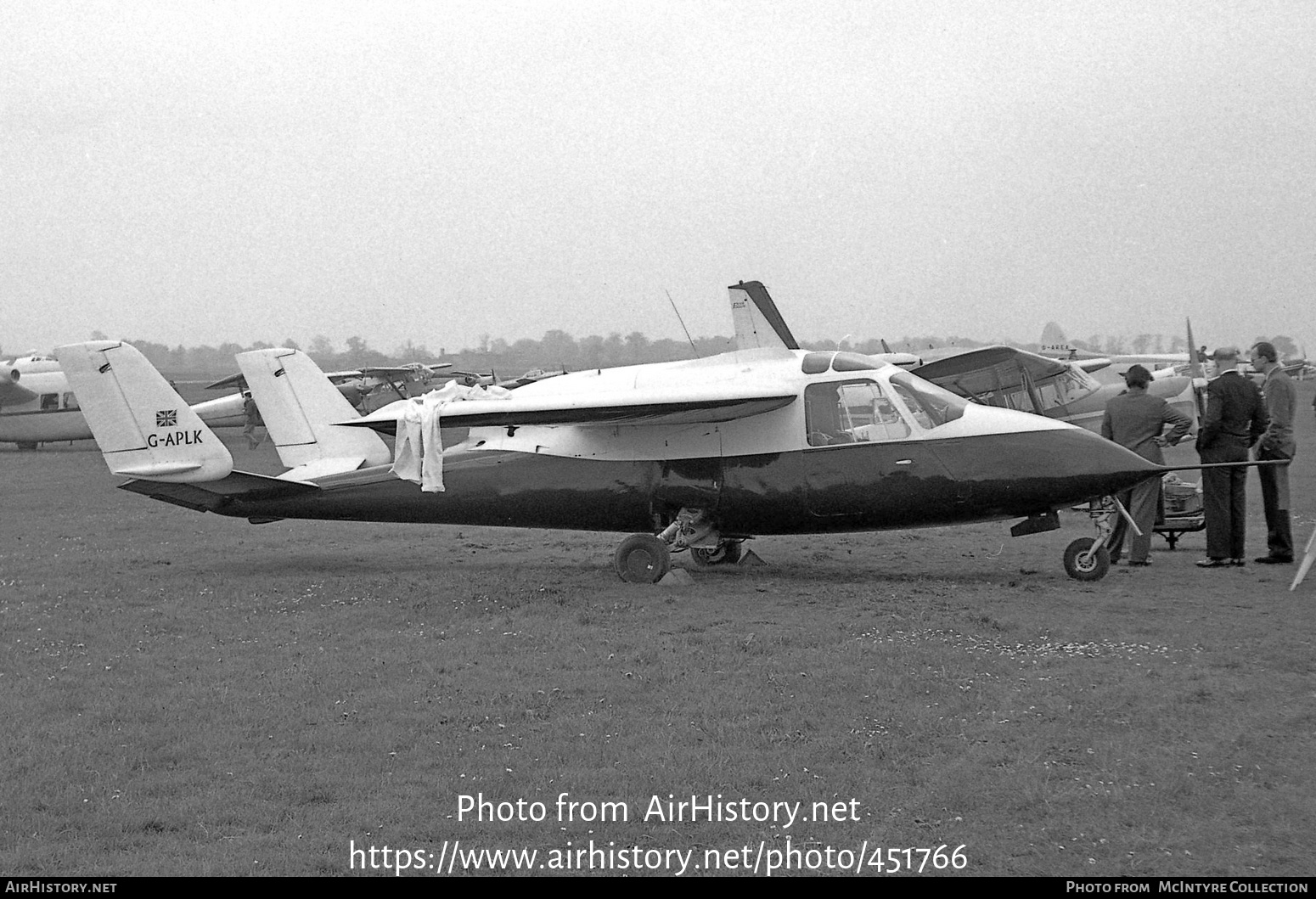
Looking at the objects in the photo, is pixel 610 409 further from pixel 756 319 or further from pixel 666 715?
pixel 666 715

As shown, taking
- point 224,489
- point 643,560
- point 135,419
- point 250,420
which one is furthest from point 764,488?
point 250,420

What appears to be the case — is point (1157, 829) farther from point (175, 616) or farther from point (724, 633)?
point (175, 616)

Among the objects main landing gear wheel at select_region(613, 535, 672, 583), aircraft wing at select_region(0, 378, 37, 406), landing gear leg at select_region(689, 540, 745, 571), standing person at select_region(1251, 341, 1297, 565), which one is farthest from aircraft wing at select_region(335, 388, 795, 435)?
aircraft wing at select_region(0, 378, 37, 406)

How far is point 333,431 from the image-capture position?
13953 millimetres

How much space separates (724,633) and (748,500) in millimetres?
2898

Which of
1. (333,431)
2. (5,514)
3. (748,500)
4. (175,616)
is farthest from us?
(5,514)

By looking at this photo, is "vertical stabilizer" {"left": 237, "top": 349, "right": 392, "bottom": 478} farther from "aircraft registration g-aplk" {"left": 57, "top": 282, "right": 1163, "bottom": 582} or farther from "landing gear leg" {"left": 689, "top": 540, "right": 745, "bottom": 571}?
"landing gear leg" {"left": 689, "top": 540, "right": 745, "bottom": 571}

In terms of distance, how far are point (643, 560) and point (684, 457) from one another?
114cm

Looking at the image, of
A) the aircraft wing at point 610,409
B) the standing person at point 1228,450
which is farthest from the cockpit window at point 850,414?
the standing person at point 1228,450

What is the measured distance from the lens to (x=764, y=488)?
458 inches

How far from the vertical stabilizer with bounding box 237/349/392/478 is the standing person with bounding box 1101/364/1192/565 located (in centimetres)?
813

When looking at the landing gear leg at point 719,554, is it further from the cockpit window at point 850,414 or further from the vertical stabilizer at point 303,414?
the vertical stabilizer at point 303,414

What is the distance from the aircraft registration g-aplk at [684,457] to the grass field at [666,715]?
2.40 feet
